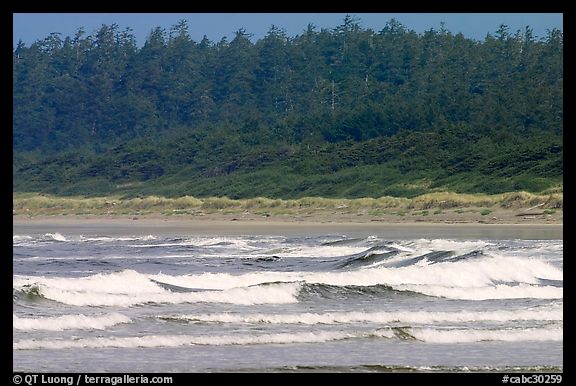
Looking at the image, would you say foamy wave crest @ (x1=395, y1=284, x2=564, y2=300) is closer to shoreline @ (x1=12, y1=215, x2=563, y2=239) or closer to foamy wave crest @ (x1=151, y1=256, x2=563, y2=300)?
foamy wave crest @ (x1=151, y1=256, x2=563, y2=300)

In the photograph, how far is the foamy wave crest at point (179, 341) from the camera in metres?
12.2

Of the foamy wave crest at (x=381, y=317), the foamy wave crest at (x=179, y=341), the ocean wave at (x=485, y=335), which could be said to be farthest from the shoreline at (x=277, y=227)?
the foamy wave crest at (x=179, y=341)

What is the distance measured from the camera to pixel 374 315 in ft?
47.8

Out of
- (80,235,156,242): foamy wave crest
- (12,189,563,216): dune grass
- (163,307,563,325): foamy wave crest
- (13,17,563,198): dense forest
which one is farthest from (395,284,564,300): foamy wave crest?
(13,17,563,198): dense forest

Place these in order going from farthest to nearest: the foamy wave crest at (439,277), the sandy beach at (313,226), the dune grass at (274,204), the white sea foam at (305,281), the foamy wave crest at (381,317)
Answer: the dune grass at (274,204) < the sandy beach at (313,226) < the foamy wave crest at (439,277) < the white sea foam at (305,281) < the foamy wave crest at (381,317)

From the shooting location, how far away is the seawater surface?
11508 mm

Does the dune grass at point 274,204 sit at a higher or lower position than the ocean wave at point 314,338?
lower

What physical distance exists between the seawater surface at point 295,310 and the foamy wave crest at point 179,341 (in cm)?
2

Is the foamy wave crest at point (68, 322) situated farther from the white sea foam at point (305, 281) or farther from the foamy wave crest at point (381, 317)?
the white sea foam at point (305, 281)

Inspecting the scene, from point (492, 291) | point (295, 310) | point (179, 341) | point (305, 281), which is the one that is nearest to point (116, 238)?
point (305, 281)

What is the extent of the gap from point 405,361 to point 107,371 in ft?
9.45

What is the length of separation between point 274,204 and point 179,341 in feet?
116

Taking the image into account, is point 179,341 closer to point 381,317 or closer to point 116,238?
point 381,317
